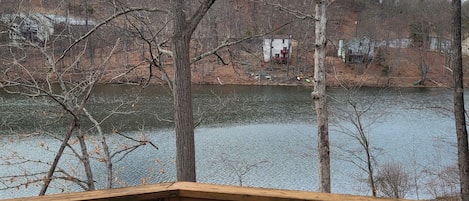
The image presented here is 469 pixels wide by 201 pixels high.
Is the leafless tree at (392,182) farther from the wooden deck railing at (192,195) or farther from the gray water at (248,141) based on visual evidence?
the wooden deck railing at (192,195)

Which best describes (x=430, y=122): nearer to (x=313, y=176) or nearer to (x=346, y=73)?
(x=313, y=176)

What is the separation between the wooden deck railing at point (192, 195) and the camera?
1.14 meters

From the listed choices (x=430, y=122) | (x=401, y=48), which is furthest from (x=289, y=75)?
(x=430, y=122)

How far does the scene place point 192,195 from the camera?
3.85 ft

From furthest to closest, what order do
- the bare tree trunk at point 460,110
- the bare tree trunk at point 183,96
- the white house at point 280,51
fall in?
1. the white house at point 280,51
2. the bare tree trunk at point 460,110
3. the bare tree trunk at point 183,96

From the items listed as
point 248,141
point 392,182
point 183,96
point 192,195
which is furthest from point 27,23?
point 248,141

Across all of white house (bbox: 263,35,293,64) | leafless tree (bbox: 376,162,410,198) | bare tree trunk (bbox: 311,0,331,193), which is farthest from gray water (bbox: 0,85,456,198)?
white house (bbox: 263,35,293,64)

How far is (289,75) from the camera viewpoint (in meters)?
31.9

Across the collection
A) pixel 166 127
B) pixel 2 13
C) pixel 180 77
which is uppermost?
pixel 2 13

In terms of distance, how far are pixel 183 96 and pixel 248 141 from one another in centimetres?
1029

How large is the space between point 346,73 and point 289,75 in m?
4.23

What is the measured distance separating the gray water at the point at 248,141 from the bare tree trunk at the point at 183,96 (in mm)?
3320

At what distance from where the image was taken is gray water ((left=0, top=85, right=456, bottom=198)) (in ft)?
37.6

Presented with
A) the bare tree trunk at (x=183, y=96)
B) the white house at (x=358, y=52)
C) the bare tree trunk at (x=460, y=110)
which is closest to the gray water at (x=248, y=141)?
the bare tree trunk at (x=460, y=110)
